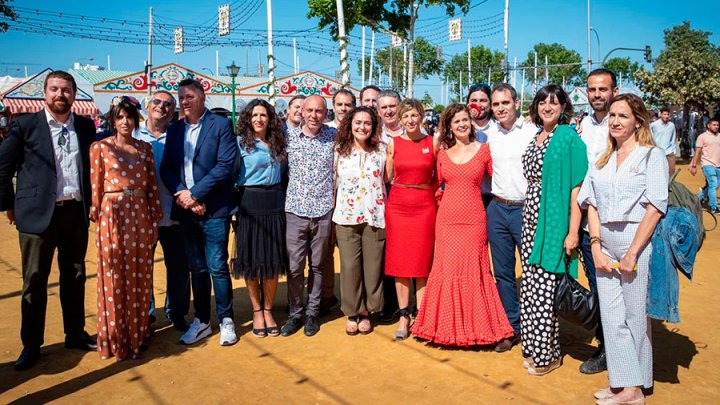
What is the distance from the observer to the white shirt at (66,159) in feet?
13.6

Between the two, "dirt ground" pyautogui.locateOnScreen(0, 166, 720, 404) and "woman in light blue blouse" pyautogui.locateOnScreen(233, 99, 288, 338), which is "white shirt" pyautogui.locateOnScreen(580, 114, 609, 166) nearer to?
"dirt ground" pyautogui.locateOnScreen(0, 166, 720, 404)

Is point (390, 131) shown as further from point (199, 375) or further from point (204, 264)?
point (199, 375)

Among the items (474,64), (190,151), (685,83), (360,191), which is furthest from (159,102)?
(474,64)

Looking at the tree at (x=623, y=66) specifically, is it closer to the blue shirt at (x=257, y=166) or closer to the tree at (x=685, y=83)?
the tree at (x=685, y=83)

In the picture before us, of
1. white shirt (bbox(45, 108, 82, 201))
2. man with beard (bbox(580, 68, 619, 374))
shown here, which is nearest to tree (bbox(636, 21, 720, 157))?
man with beard (bbox(580, 68, 619, 374))

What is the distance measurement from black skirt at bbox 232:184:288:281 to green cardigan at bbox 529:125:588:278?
2.10 metres

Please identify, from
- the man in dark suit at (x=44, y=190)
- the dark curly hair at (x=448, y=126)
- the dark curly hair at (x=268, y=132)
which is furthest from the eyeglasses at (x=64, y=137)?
the dark curly hair at (x=448, y=126)

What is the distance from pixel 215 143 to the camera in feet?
14.6

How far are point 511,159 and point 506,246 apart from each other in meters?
0.67

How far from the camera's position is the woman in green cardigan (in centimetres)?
369

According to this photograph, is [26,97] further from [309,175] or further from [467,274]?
[467,274]

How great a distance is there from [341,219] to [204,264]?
1195mm

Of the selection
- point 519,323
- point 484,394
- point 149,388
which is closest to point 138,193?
point 149,388

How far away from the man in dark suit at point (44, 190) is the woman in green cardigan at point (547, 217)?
3.31m
